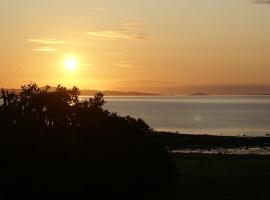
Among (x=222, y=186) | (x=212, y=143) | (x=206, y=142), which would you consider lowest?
(x=212, y=143)

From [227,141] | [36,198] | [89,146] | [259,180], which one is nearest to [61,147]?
[89,146]

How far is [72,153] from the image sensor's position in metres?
17.6

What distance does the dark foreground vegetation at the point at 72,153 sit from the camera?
17.0 m

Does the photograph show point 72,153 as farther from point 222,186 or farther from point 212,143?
point 212,143

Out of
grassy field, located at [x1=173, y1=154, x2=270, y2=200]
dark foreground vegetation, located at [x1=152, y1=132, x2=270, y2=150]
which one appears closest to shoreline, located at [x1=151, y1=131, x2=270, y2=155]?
dark foreground vegetation, located at [x1=152, y1=132, x2=270, y2=150]

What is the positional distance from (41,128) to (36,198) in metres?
4.56

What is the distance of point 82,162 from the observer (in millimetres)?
17391

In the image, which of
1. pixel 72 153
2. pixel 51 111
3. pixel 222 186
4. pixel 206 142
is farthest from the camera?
pixel 206 142

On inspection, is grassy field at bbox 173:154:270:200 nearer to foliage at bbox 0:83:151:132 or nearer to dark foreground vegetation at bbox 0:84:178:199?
dark foreground vegetation at bbox 0:84:178:199

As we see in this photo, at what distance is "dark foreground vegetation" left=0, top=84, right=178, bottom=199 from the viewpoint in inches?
669

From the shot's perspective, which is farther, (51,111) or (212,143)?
(212,143)

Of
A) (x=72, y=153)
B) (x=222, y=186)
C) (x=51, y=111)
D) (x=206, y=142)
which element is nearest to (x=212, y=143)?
(x=206, y=142)

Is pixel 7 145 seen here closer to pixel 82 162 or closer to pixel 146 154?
pixel 82 162

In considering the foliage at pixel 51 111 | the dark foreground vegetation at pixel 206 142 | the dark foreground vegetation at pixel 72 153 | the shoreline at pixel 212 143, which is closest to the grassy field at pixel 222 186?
the dark foreground vegetation at pixel 72 153
